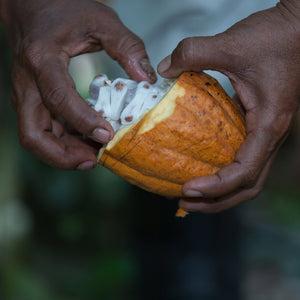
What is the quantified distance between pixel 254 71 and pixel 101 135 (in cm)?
45

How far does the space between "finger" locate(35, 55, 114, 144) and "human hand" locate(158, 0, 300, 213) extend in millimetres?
247

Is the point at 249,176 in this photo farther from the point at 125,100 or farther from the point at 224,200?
the point at 125,100

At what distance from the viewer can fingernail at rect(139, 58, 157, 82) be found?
119 cm

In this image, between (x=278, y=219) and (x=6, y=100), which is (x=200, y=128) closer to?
(x=6, y=100)

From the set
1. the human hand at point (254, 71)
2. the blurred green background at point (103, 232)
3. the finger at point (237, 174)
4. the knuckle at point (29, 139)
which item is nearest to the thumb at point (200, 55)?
the human hand at point (254, 71)

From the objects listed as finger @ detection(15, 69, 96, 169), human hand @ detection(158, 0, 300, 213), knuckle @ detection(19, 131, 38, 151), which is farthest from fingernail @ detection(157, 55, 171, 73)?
knuckle @ detection(19, 131, 38, 151)

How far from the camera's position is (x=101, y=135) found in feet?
3.26

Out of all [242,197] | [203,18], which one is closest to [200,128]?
[242,197]

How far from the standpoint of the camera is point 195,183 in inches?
39.9

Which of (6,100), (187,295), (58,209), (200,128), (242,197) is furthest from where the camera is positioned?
(58,209)

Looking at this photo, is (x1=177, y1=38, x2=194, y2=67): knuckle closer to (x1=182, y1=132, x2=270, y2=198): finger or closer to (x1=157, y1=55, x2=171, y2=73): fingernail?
(x1=157, y1=55, x2=171, y2=73): fingernail

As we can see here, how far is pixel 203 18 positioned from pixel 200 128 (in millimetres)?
900

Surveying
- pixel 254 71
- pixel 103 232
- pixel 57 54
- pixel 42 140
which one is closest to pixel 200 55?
pixel 254 71

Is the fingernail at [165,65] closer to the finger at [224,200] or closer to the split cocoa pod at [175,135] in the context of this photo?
the split cocoa pod at [175,135]
